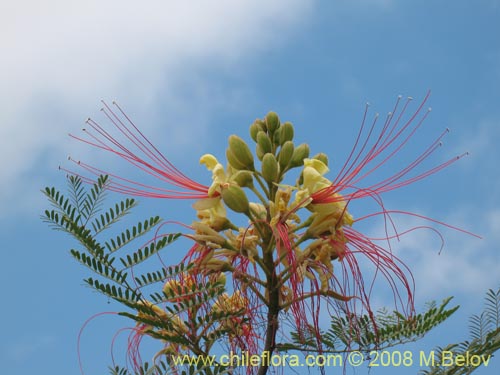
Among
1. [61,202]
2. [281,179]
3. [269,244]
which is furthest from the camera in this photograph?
[281,179]

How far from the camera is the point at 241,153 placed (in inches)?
141

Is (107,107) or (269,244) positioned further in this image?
(107,107)

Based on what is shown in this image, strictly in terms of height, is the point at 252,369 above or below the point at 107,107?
below

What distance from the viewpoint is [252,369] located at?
346cm

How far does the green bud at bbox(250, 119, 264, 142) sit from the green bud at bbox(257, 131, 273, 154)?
0.09 metres

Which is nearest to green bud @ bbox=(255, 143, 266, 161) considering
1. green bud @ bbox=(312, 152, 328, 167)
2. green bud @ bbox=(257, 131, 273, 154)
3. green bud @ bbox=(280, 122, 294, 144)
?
green bud @ bbox=(257, 131, 273, 154)

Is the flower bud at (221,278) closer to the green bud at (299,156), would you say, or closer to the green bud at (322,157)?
the green bud at (299,156)

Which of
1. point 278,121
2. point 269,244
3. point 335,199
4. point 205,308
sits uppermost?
point 278,121

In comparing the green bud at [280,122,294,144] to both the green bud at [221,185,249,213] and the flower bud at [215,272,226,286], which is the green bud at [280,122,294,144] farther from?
the flower bud at [215,272,226,286]

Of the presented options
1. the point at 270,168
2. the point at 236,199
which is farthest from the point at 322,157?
the point at 236,199

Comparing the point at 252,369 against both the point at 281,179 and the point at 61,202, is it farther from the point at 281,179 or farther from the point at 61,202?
the point at 61,202

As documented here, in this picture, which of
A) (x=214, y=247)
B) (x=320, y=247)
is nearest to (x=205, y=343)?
(x=214, y=247)

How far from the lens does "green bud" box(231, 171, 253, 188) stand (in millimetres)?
3535

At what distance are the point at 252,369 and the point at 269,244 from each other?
→ 2.03ft
